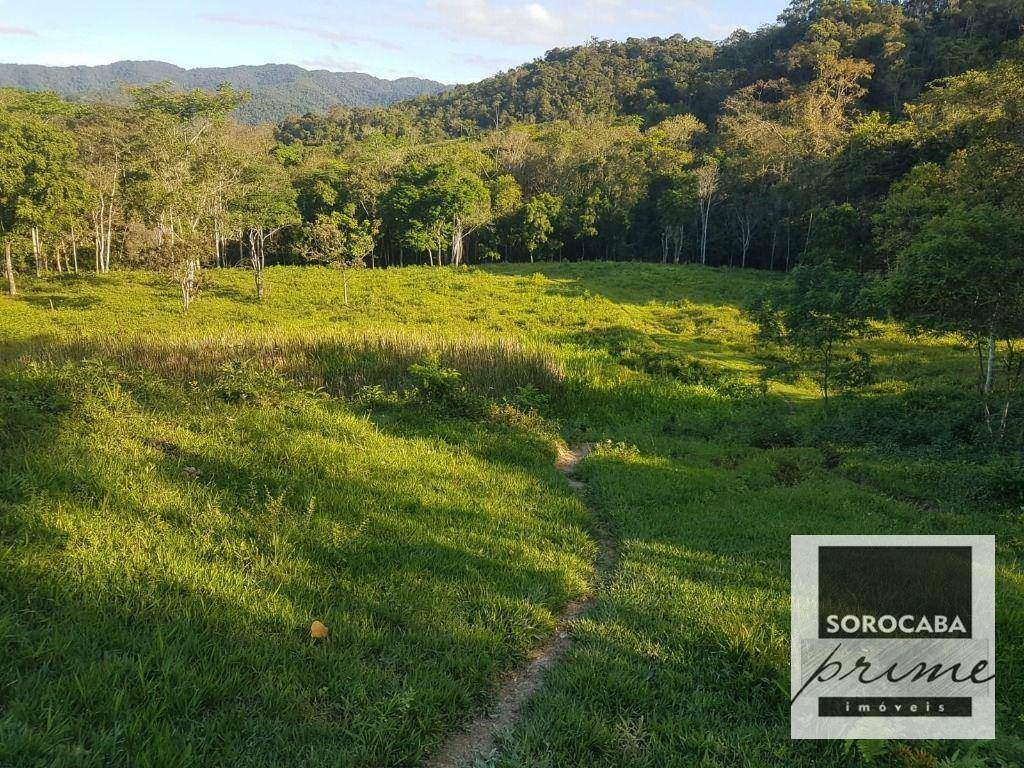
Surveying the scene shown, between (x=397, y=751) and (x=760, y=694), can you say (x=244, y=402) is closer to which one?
(x=397, y=751)

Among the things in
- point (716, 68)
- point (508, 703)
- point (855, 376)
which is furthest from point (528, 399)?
point (716, 68)

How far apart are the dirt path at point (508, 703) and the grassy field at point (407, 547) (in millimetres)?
112

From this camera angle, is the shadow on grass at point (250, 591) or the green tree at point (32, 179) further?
the green tree at point (32, 179)

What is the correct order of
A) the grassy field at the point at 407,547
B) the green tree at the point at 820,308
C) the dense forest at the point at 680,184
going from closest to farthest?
the grassy field at the point at 407,547 → the green tree at the point at 820,308 → the dense forest at the point at 680,184

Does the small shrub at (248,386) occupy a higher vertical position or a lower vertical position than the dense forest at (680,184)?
lower

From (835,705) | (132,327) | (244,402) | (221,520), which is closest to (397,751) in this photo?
(835,705)

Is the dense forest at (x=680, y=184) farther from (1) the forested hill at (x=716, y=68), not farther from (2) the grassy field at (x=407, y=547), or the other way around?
(2) the grassy field at (x=407, y=547)

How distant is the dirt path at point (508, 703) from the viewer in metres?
3.07

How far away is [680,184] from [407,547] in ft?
169

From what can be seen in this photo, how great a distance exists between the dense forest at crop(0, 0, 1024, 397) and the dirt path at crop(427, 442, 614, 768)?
9.80 m

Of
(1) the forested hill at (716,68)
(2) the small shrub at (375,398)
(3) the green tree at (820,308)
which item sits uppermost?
(1) the forested hill at (716,68)

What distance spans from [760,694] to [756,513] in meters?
3.78

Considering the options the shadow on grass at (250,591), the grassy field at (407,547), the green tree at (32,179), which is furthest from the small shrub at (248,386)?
the green tree at (32,179)

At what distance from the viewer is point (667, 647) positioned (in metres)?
3.92
